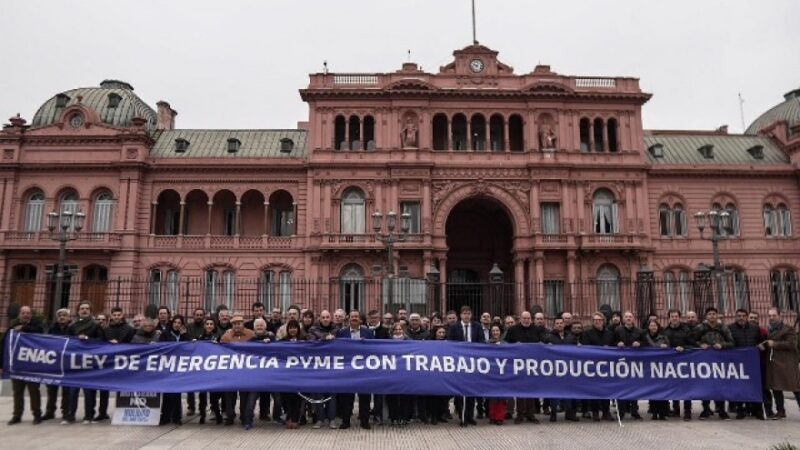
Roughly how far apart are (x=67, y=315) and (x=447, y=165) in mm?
25402

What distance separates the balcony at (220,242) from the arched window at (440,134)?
426 inches

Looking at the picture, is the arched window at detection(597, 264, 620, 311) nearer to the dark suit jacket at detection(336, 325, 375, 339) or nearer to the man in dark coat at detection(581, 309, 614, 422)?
the man in dark coat at detection(581, 309, 614, 422)

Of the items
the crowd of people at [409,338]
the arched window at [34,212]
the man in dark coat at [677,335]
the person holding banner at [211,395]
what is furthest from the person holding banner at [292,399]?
the arched window at [34,212]

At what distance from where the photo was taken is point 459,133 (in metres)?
37.2

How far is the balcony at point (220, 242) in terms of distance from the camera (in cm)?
3512

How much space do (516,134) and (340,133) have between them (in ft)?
37.4

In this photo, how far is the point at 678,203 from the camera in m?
37.1

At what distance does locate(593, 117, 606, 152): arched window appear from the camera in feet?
119

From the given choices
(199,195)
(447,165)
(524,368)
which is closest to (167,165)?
(199,195)

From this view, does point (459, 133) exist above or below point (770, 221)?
above

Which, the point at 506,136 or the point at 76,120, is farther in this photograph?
the point at 76,120

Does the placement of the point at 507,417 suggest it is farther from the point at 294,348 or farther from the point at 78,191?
the point at 78,191

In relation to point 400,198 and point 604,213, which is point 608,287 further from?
point 400,198

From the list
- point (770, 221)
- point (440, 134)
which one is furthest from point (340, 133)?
point (770, 221)
